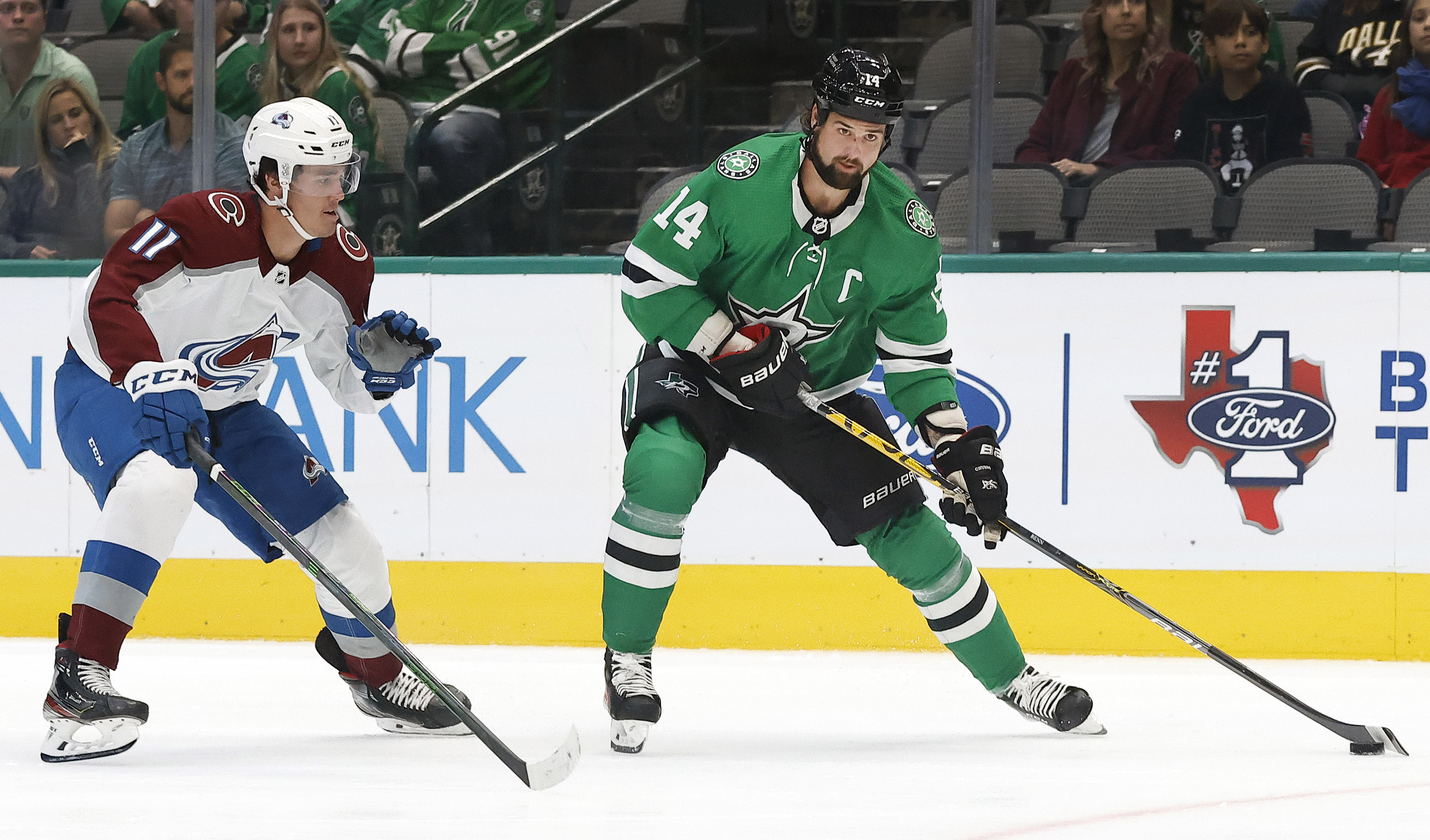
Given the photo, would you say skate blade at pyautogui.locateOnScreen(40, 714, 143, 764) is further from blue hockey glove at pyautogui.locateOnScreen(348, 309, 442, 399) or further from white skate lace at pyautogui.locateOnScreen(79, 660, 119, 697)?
blue hockey glove at pyautogui.locateOnScreen(348, 309, 442, 399)

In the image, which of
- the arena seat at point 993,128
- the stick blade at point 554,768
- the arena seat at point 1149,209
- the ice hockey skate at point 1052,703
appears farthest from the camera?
the arena seat at point 993,128

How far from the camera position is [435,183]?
4430 millimetres

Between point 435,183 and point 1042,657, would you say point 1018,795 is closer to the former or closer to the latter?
point 1042,657

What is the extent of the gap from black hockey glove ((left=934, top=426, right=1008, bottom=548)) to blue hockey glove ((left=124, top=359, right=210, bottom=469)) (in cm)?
132

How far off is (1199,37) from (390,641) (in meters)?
2.66

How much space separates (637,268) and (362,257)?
0.53m

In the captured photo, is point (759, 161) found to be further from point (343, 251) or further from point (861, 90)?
point (343, 251)

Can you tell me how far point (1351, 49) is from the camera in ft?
13.8

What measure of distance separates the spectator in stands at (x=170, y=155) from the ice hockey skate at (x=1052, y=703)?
8.30ft

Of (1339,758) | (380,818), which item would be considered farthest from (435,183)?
(1339,758)

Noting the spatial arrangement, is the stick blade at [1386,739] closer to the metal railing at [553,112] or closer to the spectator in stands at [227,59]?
the metal railing at [553,112]

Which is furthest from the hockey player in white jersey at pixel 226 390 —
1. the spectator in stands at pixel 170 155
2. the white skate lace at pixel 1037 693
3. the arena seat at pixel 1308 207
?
the arena seat at pixel 1308 207

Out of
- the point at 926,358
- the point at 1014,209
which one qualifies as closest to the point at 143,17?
the point at 1014,209

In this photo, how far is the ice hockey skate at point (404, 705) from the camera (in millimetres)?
3129
